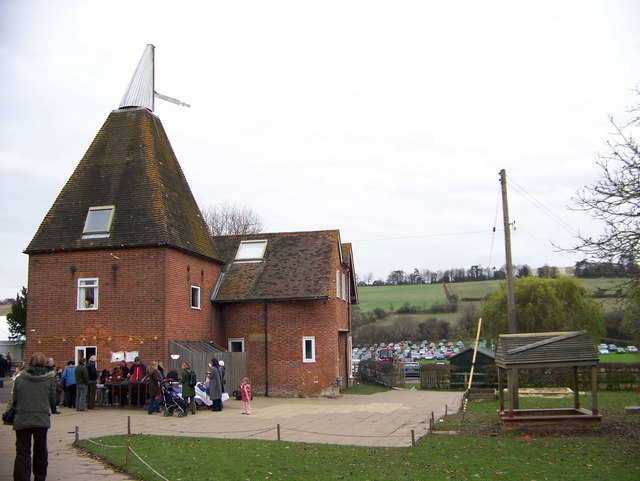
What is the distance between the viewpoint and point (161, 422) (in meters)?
17.4

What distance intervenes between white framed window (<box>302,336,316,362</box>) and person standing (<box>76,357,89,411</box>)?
9630 millimetres

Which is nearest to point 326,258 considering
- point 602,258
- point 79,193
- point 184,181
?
point 184,181

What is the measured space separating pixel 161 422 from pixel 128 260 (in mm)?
8082

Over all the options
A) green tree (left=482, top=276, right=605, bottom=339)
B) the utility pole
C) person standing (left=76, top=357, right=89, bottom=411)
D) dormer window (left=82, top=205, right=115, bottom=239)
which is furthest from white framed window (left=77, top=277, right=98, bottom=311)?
green tree (left=482, top=276, right=605, bottom=339)

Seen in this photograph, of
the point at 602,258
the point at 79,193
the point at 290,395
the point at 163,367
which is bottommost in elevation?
the point at 290,395

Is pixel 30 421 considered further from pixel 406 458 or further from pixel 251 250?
pixel 251 250

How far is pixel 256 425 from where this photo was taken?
55.8 ft

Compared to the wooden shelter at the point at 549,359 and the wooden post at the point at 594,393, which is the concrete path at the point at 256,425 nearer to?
the wooden shelter at the point at 549,359

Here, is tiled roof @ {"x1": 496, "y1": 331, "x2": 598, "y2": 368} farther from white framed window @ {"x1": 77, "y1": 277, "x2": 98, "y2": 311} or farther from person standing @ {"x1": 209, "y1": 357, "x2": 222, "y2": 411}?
white framed window @ {"x1": 77, "y1": 277, "x2": 98, "y2": 311}

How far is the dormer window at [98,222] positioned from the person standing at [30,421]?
15732 millimetres

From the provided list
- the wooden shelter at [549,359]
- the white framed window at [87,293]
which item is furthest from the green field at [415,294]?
the wooden shelter at [549,359]

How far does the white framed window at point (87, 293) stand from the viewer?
2377cm

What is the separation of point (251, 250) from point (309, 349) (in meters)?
6.36

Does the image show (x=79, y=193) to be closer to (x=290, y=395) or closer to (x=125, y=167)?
(x=125, y=167)
